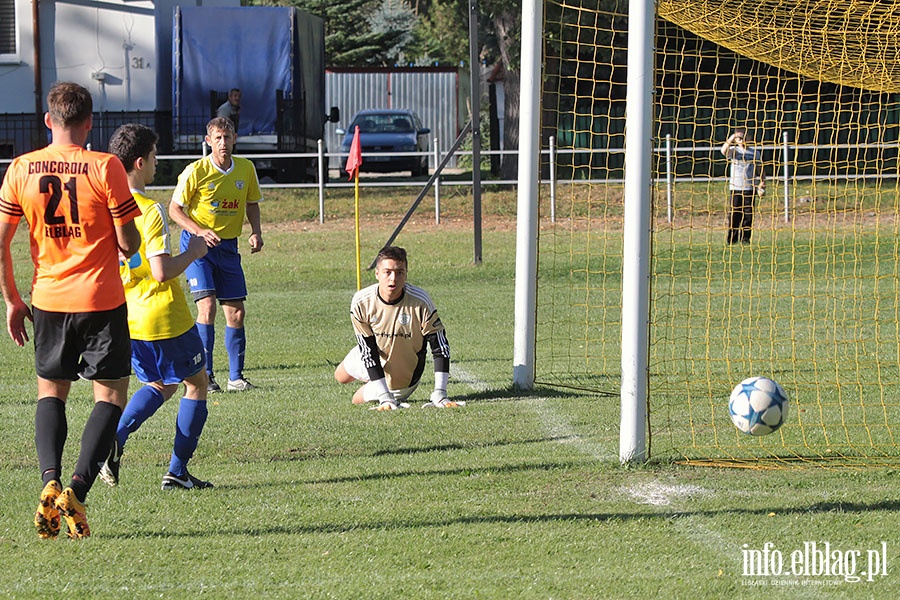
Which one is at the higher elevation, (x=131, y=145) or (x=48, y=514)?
(x=131, y=145)

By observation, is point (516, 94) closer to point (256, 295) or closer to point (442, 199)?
point (442, 199)

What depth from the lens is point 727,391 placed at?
8.75 metres

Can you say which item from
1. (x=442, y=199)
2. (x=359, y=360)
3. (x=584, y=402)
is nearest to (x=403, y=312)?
(x=359, y=360)

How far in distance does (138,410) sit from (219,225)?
3.37 meters

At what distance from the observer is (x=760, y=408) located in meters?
6.26

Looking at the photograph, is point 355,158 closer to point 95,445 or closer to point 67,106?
point 67,106

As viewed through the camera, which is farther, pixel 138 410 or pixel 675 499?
pixel 138 410

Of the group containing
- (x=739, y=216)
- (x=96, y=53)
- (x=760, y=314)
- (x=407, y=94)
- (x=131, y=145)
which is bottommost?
(x=760, y=314)

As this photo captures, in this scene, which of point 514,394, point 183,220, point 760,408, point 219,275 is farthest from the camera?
point 219,275

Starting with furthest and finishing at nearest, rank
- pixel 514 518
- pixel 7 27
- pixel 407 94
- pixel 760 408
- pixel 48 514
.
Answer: pixel 407 94 < pixel 7 27 < pixel 760 408 < pixel 514 518 < pixel 48 514

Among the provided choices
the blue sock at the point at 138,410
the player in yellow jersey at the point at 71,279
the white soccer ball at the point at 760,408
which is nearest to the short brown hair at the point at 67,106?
the player in yellow jersey at the point at 71,279

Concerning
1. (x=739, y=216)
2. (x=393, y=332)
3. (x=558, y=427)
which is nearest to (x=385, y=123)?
(x=739, y=216)

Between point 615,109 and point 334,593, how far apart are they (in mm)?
26370

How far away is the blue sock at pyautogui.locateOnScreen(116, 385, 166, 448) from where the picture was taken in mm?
6062
